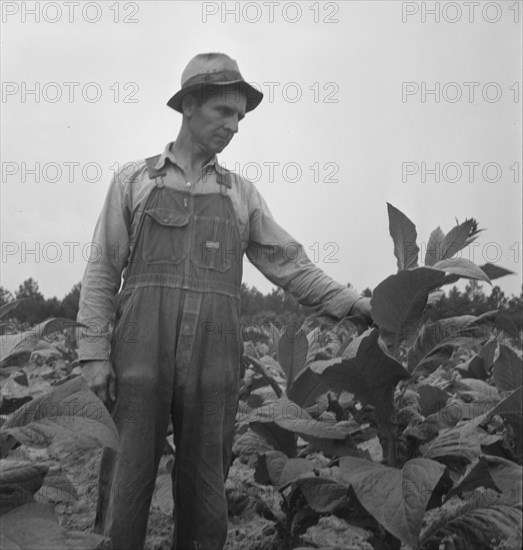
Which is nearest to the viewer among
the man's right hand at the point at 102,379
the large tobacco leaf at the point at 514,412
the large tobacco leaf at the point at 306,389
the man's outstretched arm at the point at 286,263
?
the large tobacco leaf at the point at 514,412

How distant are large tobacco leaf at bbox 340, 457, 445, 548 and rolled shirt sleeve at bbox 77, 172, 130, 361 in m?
0.89

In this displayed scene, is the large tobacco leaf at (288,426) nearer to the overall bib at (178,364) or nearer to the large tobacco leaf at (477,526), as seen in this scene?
the overall bib at (178,364)

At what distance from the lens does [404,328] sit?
2.30 m

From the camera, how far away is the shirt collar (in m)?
2.42

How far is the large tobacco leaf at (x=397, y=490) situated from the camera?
192 cm

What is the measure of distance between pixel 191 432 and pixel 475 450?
86 centimetres

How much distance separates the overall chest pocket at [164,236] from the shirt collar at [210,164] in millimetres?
174

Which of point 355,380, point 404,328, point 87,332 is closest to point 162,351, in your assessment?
point 87,332

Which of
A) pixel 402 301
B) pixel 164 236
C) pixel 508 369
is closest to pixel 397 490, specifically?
pixel 402 301

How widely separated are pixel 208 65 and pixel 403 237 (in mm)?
818

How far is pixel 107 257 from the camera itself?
240 centimetres

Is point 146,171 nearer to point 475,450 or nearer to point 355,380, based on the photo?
point 355,380

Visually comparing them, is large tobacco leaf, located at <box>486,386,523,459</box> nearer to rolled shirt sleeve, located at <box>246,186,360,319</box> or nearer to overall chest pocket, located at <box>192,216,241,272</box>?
rolled shirt sleeve, located at <box>246,186,360,319</box>

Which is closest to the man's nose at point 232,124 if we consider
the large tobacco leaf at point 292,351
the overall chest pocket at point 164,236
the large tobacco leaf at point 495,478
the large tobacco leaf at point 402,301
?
the overall chest pocket at point 164,236
